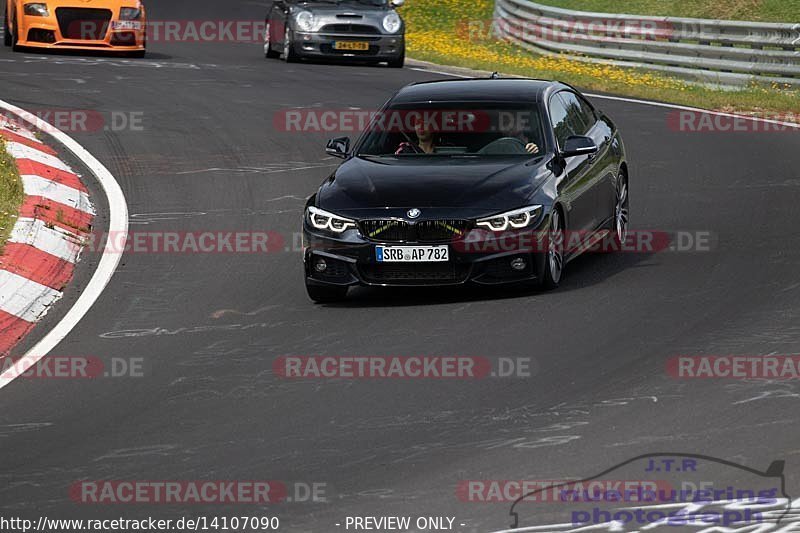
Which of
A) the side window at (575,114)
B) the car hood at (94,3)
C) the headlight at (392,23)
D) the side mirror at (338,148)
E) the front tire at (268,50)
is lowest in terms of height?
the front tire at (268,50)

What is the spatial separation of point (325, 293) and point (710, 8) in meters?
24.7

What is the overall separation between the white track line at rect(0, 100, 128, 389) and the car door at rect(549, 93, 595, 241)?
3448mm

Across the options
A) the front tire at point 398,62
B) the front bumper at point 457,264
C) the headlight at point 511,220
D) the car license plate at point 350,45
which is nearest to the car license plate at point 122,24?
the car license plate at point 350,45

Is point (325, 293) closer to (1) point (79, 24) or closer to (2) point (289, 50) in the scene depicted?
(1) point (79, 24)

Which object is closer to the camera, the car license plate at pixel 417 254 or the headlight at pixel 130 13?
the car license plate at pixel 417 254

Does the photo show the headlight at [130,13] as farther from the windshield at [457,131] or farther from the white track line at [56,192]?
the windshield at [457,131]

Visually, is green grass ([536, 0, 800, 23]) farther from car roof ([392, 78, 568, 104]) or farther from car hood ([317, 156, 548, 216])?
car hood ([317, 156, 548, 216])

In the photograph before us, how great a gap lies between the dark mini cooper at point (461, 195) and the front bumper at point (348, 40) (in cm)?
1523

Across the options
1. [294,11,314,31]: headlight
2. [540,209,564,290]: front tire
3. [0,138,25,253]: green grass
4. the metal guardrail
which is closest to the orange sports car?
[294,11,314,31]: headlight

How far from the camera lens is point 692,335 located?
9.88 meters

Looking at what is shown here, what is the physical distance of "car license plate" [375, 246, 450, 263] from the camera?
1105 centimetres

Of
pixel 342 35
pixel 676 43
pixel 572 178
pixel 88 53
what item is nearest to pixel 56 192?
pixel 572 178

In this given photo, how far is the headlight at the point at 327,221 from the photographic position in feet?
37.1

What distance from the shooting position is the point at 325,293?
452 inches
